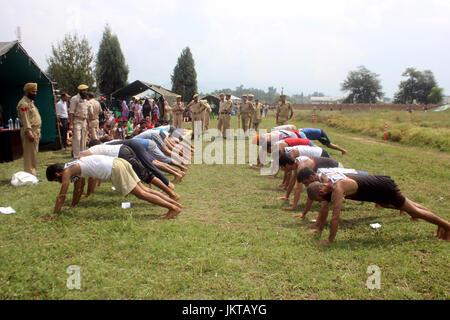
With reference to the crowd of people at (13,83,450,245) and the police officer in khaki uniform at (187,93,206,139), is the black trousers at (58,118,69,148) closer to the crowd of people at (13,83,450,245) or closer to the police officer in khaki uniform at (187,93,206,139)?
the crowd of people at (13,83,450,245)

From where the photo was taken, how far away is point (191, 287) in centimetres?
321

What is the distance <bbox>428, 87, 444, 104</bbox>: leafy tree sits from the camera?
71625 millimetres

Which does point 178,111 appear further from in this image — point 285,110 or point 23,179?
point 23,179

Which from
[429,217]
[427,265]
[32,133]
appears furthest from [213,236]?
[32,133]

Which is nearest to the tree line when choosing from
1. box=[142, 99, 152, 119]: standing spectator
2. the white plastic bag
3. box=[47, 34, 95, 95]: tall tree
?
box=[47, 34, 95, 95]: tall tree

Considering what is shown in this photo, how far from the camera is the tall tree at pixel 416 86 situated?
3014 inches

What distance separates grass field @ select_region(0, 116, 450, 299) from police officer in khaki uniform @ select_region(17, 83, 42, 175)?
2.87ft

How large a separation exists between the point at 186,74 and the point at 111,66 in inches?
579

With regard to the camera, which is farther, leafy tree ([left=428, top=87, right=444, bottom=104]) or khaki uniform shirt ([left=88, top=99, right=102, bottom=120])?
leafy tree ([left=428, top=87, right=444, bottom=104])

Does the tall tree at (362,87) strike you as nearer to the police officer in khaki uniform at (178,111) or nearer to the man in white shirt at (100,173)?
the police officer in khaki uniform at (178,111)

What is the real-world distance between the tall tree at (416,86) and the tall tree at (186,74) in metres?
59.6

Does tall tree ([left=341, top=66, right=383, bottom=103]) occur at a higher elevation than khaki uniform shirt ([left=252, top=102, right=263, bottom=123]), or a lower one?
higher

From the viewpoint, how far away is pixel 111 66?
38969 millimetres
